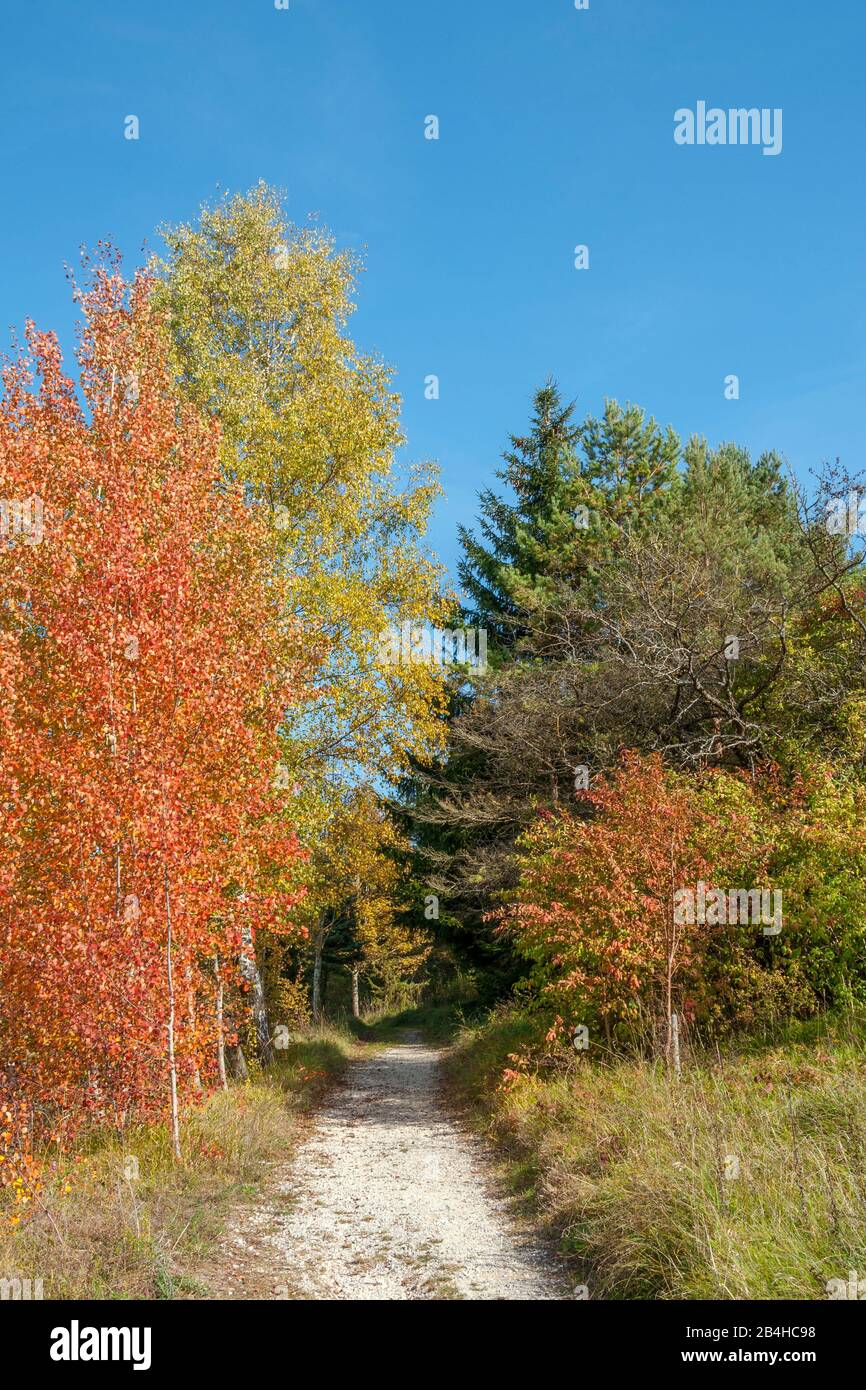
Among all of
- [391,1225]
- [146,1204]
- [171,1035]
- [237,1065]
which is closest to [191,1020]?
[171,1035]

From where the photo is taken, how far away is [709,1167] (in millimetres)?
5945

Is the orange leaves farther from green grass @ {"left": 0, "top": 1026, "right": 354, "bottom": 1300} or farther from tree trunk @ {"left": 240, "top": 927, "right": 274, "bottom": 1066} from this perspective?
tree trunk @ {"left": 240, "top": 927, "right": 274, "bottom": 1066}

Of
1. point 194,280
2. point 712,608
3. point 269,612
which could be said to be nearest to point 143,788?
point 269,612

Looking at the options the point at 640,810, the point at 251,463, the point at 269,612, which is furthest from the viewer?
the point at 251,463

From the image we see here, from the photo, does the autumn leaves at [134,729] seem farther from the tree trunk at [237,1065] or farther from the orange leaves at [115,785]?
the tree trunk at [237,1065]

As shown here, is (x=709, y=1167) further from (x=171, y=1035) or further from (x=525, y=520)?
(x=525, y=520)

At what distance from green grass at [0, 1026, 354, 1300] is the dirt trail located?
398mm

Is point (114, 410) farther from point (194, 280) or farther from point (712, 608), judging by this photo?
point (712, 608)

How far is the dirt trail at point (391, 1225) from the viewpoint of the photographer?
6070 millimetres

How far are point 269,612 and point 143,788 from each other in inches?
160

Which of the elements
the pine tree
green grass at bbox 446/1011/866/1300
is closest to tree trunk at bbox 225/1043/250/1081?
green grass at bbox 446/1011/866/1300

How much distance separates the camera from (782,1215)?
527 cm

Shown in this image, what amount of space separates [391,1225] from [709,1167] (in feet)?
10.4

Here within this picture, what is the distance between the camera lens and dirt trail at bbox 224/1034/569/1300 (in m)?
6.07
